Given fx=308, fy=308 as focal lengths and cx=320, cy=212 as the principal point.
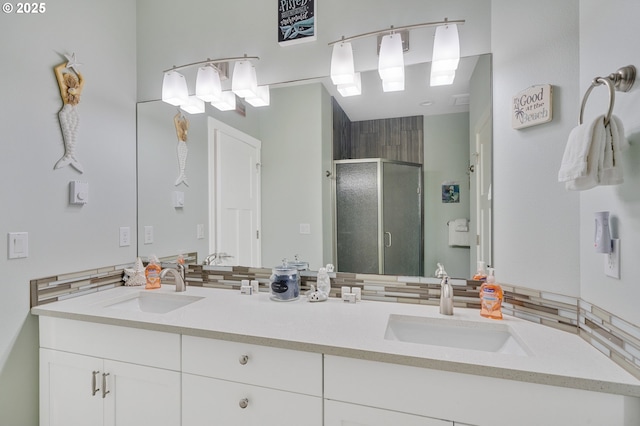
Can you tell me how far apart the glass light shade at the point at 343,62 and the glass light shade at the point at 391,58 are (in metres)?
0.15

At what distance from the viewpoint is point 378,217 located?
5.34 feet

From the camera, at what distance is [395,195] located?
1584mm

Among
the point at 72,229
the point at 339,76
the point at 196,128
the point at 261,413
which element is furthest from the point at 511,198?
the point at 72,229

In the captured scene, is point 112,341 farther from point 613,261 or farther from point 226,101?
point 613,261

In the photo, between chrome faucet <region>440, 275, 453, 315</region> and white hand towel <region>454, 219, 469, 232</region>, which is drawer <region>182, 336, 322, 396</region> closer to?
chrome faucet <region>440, 275, 453, 315</region>

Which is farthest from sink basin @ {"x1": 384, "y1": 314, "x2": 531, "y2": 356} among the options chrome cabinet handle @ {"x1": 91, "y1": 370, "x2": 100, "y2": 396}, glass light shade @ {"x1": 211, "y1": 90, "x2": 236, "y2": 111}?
glass light shade @ {"x1": 211, "y1": 90, "x2": 236, "y2": 111}

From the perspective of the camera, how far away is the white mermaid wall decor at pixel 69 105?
1543 millimetres

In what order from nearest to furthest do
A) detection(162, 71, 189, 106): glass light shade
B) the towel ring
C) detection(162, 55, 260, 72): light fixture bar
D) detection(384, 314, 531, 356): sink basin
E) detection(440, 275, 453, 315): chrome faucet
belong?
the towel ring
detection(384, 314, 531, 356): sink basin
detection(440, 275, 453, 315): chrome faucet
detection(162, 55, 260, 72): light fixture bar
detection(162, 71, 189, 106): glass light shade

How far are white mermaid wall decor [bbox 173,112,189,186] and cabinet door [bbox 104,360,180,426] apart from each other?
1.11 m

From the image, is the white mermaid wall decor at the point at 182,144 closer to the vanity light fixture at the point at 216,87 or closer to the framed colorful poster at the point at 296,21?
the vanity light fixture at the point at 216,87

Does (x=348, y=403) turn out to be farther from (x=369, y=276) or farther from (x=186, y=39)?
(x=186, y=39)

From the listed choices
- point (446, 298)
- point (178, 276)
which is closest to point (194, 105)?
point (178, 276)

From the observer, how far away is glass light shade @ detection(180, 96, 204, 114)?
75.5 inches

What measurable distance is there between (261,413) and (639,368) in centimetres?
110
